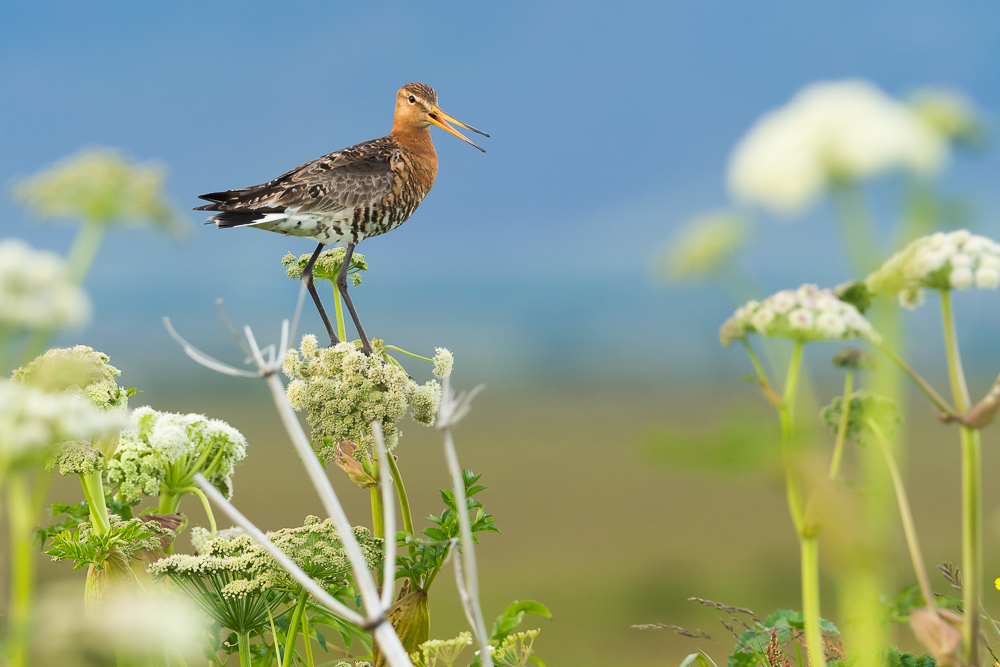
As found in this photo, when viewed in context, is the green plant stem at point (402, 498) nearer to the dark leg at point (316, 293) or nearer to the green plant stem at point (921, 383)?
the dark leg at point (316, 293)

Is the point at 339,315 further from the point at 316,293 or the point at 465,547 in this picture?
the point at 465,547

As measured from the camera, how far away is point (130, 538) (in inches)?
110

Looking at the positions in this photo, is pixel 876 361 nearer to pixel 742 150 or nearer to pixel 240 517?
pixel 742 150

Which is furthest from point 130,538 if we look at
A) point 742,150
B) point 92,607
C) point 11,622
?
point 742,150

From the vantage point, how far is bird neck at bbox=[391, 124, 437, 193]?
4.14 m

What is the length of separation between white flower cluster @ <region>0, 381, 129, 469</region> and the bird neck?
2908 millimetres

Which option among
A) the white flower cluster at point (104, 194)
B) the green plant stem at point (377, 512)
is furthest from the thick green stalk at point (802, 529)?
the green plant stem at point (377, 512)

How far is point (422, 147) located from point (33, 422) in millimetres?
3130

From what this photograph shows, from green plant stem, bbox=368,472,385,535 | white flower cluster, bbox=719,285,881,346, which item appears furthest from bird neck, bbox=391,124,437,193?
white flower cluster, bbox=719,285,881,346

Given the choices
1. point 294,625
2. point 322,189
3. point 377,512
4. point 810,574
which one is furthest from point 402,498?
point 810,574

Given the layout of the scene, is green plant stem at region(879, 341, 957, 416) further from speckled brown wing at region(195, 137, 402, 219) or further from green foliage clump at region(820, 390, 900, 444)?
speckled brown wing at region(195, 137, 402, 219)

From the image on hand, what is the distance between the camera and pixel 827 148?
1.39 m

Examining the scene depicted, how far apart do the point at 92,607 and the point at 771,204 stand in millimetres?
2599

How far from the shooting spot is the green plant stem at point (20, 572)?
1.22m
